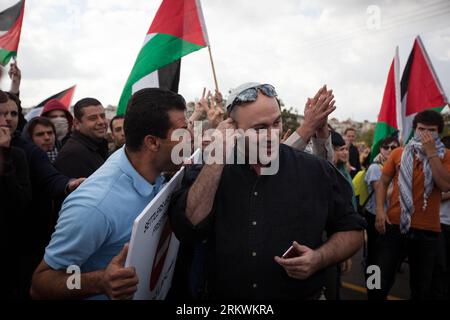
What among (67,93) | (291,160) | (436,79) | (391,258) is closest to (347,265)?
(391,258)

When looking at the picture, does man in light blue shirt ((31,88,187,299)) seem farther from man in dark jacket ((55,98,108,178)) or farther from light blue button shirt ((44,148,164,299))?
man in dark jacket ((55,98,108,178))

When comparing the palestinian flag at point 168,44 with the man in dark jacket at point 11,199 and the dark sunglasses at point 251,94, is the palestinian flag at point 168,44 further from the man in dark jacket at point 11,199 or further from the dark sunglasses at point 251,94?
the dark sunglasses at point 251,94

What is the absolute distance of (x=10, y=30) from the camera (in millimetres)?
4902

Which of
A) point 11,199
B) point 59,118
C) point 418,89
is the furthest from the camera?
point 418,89

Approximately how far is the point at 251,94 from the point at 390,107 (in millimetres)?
5786

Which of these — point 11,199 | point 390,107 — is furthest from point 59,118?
point 390,107

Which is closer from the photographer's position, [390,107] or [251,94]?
[251,94]

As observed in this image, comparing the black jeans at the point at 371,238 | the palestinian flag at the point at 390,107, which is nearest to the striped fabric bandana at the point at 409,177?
the black jeans at the point at 371,238

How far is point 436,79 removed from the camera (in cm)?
642

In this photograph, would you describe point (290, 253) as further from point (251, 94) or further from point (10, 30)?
point (10, 30)

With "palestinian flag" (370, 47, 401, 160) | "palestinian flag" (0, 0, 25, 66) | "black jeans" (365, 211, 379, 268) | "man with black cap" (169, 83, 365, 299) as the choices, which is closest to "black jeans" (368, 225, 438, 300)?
"black jeans" (365, 211, 379, 268)

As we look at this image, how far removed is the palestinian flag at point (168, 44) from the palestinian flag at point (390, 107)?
405 cm

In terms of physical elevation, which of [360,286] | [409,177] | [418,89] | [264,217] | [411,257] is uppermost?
[418,89]

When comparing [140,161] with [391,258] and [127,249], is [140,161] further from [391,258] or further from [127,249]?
[391,258]
